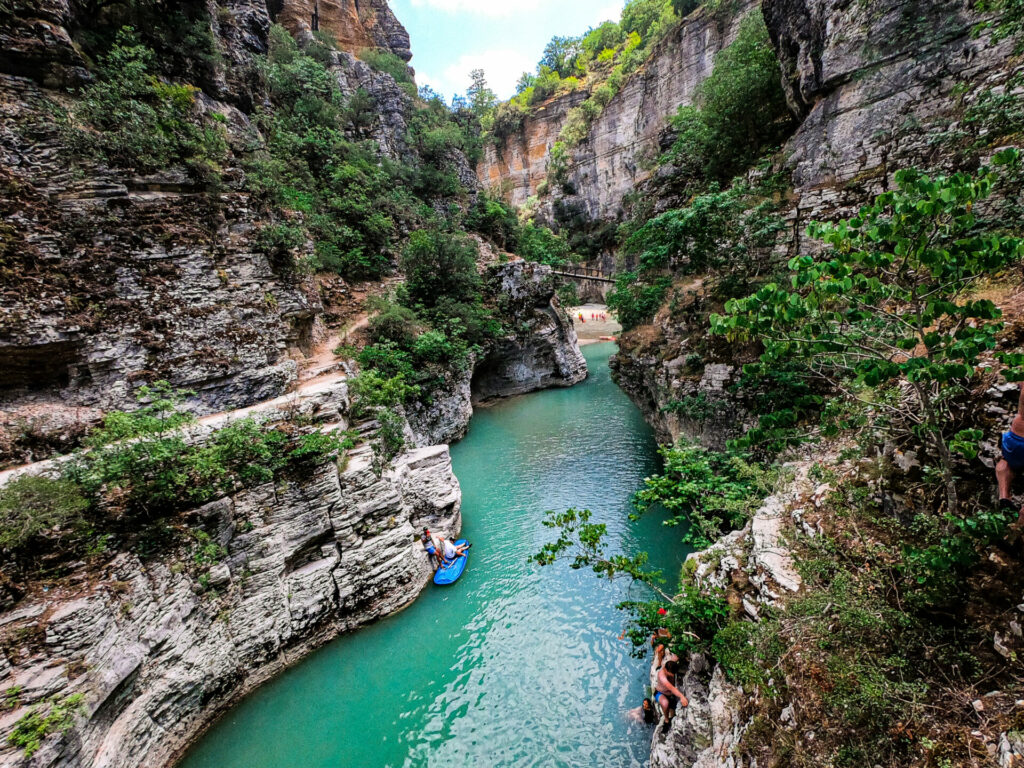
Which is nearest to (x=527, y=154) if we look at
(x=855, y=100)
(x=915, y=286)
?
(x=855, y=100)

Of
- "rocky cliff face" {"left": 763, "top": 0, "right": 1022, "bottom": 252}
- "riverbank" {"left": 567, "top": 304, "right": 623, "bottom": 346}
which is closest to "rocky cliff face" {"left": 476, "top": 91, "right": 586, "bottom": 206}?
"riverbank" {"left": 567, "top": 304, "right": 623, "bottom": 346}

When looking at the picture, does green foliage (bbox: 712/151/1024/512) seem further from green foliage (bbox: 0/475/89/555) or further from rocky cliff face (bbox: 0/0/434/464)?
rocky cliff face (bbox: 0/0/434/464)

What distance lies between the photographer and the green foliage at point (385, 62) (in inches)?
822

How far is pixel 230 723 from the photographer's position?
16.6 feet

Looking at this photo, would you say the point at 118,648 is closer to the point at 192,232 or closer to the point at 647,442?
the point at 192,232

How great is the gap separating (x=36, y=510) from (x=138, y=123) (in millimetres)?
7796

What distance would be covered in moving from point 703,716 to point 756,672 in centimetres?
124

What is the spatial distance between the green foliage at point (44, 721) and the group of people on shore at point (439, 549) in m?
4.68

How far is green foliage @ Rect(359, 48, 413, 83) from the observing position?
20891 mm

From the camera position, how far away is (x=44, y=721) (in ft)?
11.0

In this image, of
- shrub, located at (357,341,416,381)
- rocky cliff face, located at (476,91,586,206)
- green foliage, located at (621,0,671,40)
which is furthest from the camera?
rocky cliff face, located at (476,91,586,206)

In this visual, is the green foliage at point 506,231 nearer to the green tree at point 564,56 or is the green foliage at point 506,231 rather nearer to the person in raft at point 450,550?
the person in raft at point 450,550

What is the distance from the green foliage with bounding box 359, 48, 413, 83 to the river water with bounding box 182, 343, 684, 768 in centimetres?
2622

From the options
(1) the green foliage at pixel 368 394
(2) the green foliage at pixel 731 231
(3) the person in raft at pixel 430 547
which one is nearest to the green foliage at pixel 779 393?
(2) the green foliage at pixel 731 231
